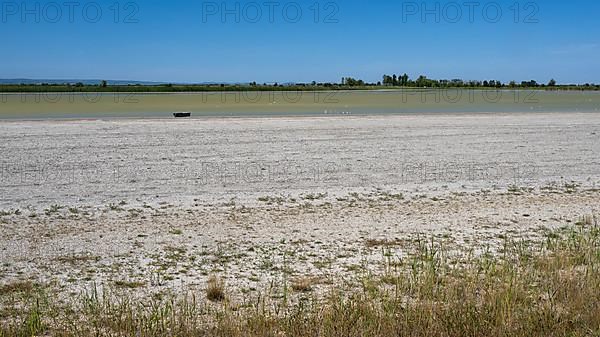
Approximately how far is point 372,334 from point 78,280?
130 inches

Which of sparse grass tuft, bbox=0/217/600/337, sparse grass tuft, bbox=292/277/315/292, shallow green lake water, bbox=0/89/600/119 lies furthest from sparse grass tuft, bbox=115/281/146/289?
shallow green lake water, bbox=0/89/600/119

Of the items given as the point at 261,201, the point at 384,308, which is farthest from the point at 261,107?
the point at 384,308

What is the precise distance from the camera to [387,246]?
8.21 metres

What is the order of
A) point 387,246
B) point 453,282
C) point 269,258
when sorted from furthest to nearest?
1. point 387,246
2. point 269,258
3. point 453,282

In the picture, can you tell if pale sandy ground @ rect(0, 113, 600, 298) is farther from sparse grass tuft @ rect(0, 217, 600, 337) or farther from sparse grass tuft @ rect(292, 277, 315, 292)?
sparse grass tuft @ rect(0, 217, 600, 337)

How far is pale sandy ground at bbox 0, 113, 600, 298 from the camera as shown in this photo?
7.45 metres

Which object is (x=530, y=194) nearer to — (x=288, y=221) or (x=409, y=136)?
(x=288, y=221)

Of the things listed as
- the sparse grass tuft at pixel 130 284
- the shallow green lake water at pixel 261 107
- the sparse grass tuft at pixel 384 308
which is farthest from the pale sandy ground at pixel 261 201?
A: the shallow green lake water at pixel 261 107

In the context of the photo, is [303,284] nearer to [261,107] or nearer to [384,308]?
[384,308]

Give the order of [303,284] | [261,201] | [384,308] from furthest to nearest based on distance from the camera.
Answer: [261,201]
[303,284]
[384,308]

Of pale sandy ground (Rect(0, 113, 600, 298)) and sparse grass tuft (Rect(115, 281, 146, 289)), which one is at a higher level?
pale sandy ground (Rect(0, 113, 600, 298))

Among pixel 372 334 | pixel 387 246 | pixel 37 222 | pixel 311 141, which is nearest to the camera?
pixel 372 334

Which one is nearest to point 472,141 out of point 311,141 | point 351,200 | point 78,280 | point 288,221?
point 311,141

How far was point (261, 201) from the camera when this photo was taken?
436 inches
